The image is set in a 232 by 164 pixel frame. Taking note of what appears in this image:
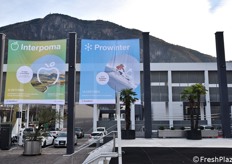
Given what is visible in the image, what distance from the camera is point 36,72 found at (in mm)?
19141

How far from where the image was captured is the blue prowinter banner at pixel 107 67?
20.3 metres

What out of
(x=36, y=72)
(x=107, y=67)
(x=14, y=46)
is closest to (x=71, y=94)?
(x=36, y=72)

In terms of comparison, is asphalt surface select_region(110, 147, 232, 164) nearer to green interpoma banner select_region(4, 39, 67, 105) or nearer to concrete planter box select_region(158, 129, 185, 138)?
green interpoma banner select_region(4, 39, 67, 105)

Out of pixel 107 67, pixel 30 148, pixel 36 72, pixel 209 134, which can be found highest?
pixel 107 67

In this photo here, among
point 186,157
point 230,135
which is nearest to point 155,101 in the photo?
point 230,135

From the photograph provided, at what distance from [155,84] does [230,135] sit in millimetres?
30015

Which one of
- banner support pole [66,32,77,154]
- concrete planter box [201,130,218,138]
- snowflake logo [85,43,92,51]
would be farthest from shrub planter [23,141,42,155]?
concrete planter box [201,130,218,138]

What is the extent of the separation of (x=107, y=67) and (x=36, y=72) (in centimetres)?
502

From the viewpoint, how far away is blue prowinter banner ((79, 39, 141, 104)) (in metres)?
20.3

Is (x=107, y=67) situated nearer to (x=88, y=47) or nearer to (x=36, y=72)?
(x=88, y=47)

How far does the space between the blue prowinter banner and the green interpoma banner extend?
79.7 inches

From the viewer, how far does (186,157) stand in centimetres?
1215

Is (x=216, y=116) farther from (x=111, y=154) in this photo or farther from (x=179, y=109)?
(x=111, y=154)

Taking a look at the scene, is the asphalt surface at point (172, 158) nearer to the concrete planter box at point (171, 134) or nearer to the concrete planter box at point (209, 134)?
the concrete planter box at point (171, 134)
